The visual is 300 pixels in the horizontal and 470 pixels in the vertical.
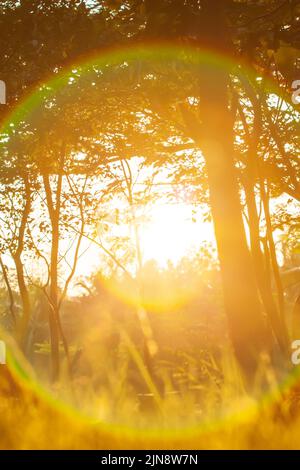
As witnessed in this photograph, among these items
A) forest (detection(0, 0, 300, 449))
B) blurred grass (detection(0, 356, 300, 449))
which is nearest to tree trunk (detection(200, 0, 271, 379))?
forest (detection(0, 0, 300, 449))

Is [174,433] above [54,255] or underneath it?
underneath

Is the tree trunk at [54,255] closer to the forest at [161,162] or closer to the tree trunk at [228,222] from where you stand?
the forest at [161,162]

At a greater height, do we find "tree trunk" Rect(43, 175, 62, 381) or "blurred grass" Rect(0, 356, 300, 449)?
"tree trunk" Rect(43, 175, 62, 381)

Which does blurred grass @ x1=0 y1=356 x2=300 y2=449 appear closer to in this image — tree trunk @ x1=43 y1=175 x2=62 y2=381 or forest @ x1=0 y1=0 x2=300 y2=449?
forest @ x1=0 y1=0 x2=300 y2=449

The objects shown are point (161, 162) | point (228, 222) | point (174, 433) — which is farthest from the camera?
point (161, 162)

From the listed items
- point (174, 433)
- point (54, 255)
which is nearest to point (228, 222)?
point (174, 433)

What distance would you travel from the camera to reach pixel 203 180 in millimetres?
19516

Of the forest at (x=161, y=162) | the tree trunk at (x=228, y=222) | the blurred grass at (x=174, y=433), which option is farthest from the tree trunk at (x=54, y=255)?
the blurred grass at (x=174, y=433)

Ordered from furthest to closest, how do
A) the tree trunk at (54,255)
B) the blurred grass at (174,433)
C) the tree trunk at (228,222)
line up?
the tree trunk at (54,255) < the tree trunk at (228,222) < the blurred grass at (174,433)

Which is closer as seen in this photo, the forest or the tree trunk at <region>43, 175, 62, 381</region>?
the forest

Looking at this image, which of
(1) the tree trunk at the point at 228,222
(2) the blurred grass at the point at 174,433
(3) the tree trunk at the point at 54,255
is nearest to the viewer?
(2) the blurred grass at the point at 174,433

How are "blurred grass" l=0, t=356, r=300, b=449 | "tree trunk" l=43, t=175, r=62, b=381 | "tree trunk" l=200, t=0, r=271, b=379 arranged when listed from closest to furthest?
1. "blurred grass" l=0, t=356, r=300, b=449
2. "tree trunk" l=200, t=0, r=271, b=379
3. "tree trunk" l=43, t=175, r=62, b=381

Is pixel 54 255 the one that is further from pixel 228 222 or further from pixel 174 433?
pixel 174 433

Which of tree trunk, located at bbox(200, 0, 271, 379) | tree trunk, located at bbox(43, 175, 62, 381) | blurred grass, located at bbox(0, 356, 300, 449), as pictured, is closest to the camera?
blurred grass, located at bbox(0, 356, 300, 449)
